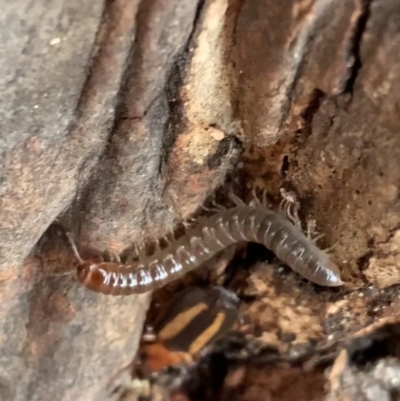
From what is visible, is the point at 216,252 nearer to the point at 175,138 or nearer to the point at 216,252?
the point at 216,252

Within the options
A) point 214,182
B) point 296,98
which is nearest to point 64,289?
point 214,182

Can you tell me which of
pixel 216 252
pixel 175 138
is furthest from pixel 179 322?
pixel 175 138

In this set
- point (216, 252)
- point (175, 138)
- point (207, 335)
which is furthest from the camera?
point (207, 335)

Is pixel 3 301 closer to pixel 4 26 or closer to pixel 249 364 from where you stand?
pixel 4 26

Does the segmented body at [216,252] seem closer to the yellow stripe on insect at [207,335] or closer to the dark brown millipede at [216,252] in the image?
the dark brown millipede at [216,252]

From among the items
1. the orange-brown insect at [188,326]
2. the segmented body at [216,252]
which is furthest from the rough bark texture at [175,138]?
the orange-brown insect at [188,326]
